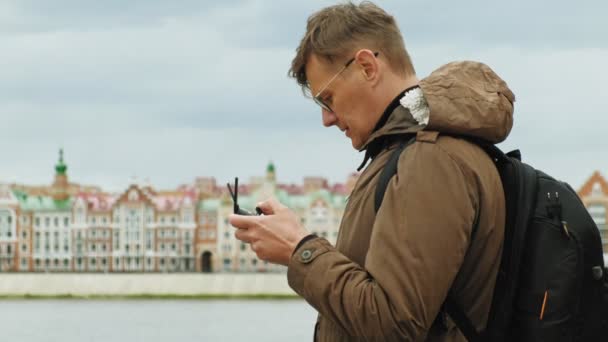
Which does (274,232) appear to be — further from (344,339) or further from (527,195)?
(527,195)

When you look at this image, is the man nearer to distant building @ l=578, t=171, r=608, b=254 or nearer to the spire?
distant building @ l=578, t=171, r=608, b=254

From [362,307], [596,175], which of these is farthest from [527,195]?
Result: [596,175]

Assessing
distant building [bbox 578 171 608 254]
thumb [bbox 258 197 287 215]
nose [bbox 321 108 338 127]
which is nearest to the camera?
thumb [bbox 258 197 287 215]

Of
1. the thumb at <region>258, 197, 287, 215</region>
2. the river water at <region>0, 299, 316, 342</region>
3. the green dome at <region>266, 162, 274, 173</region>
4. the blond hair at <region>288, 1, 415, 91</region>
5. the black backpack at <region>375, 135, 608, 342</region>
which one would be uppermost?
the green dome at <region>266, 162, 274, 173</region>

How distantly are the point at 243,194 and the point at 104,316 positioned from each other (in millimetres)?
30612

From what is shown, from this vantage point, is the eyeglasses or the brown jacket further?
the eyeglasses

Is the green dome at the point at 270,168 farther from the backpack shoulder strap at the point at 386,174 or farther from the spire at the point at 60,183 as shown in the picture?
the backpack shoulder strap at the point at 386,174

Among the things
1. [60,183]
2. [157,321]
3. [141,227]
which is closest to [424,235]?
[157,321]

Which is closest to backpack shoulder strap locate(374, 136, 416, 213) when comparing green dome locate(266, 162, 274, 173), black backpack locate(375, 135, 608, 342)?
black backpack locate(375, 135, 608, 342)

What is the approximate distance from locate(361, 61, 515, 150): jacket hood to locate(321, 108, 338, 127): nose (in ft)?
0.52

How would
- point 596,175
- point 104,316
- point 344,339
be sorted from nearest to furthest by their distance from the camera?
point 344,339 < point 104,316 < point 596,175

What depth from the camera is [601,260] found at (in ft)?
9.00

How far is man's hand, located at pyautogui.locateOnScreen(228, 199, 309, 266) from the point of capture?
270cm

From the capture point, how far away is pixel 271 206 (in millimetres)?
2742
